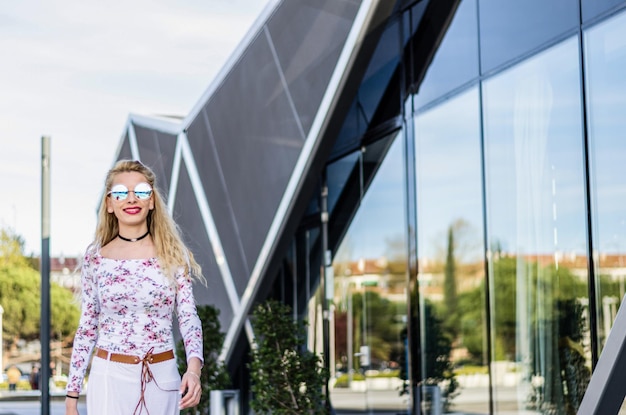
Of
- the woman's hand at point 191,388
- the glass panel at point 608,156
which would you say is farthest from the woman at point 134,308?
the glass panel at point 608,156

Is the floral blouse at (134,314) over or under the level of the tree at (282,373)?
over

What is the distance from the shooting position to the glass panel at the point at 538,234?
8234mm

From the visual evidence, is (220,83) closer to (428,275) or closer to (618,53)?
(428,275)

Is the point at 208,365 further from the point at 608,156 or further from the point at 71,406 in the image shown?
the point at 71,406

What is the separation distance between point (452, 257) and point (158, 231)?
6.11 metres

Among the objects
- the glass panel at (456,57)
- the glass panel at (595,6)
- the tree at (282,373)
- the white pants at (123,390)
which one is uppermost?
the glass panel at (456,57)

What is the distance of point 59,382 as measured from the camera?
1571 inches

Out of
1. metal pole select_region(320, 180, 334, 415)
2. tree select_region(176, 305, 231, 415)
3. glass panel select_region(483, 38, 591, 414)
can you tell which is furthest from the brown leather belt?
metal pole select_region(320, 180, 334, 415)

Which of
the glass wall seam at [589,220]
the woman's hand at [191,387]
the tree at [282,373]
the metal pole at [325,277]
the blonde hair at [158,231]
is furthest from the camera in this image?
the metal pole at [325,277]

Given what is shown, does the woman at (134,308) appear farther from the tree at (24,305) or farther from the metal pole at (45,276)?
the tree at (24,305)

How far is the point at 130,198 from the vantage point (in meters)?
4.67

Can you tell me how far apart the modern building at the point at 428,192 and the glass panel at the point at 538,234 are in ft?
0.06

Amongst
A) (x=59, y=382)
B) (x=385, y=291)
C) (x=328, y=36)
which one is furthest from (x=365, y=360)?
(x=59, y=382)

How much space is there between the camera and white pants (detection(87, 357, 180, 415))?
4.45 metres
